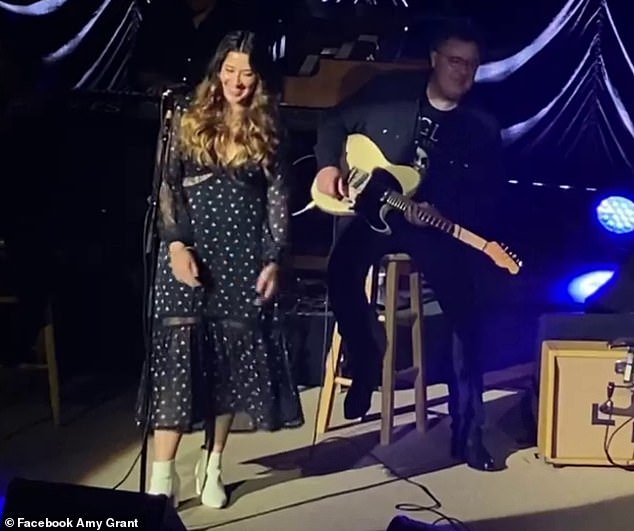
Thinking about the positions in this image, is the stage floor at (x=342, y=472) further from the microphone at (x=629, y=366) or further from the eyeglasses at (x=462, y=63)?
the eyeglasses at (x=462, y=63)

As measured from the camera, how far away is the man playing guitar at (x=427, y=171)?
10.5 ft

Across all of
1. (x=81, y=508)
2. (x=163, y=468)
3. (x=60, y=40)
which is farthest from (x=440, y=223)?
(x=81, y=508)

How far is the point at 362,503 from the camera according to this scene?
A: 3123 millimetres

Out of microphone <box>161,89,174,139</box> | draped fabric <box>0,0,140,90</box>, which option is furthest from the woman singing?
draped fabric <box>0,0,140,90</box>

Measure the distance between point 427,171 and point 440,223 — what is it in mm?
150

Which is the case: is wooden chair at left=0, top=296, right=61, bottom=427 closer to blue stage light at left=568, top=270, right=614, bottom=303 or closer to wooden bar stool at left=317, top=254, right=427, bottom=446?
wooden bar stool at left=317, top=254, right=427, bottom=446

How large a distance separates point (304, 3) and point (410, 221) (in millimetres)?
675

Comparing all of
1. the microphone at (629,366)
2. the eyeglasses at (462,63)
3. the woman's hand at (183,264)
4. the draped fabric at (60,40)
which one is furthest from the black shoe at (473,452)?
the draped fabric at (60,40)

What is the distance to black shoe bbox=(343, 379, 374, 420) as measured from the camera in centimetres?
343

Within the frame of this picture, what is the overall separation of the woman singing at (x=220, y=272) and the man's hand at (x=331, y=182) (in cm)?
19

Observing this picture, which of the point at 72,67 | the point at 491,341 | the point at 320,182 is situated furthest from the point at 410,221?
the point at 72,67

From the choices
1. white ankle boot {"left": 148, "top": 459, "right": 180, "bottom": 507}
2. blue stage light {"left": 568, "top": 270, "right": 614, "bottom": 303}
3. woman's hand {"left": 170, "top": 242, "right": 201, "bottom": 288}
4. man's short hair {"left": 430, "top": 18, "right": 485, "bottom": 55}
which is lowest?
white ankle boot {"left": 148, "top": 459, "right": 180, "bottom": 507}

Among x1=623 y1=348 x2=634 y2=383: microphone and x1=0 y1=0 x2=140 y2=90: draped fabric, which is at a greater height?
x1=0 y1=0 x2=140 y2=90: draped fabric

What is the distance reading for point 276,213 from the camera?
3.09 metres
